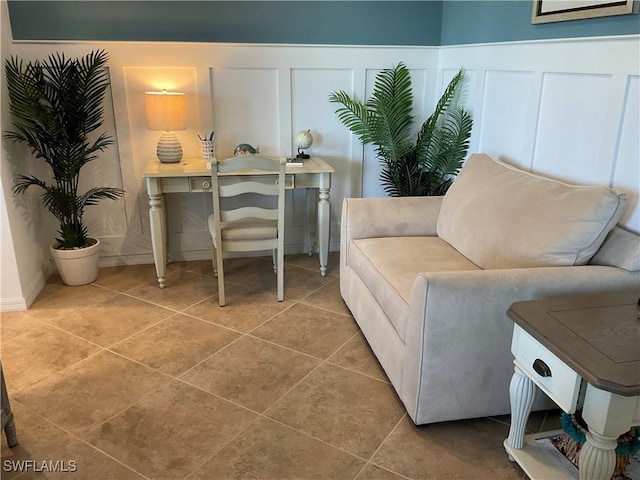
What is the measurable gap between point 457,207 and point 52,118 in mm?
2343

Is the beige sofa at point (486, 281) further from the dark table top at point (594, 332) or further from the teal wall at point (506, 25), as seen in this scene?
the teal wall at point (506, 25)

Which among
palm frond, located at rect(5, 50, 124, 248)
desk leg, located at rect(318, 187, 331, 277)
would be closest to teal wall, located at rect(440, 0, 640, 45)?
desk leg, located at rect(318, 187, 331, 277)

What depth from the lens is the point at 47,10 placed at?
10.2ft

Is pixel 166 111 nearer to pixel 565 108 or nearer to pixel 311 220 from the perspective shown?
pixel 311 220

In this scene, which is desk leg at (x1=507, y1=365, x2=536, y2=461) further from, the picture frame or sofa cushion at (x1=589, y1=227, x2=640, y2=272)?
the picture frame

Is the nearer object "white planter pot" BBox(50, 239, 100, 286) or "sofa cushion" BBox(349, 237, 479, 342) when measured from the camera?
"sofa cushion" BBox(349, 237, 479, 342)

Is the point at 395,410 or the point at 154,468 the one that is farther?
the point at 395,410

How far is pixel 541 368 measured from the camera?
1.56 metres

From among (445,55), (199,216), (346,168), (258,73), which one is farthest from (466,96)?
(199,216)

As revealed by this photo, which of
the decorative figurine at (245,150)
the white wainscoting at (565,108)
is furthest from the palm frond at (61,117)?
the white wainscoting at (565,108)

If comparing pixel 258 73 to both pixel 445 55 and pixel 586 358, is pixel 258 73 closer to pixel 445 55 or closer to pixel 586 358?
pixel 445 55

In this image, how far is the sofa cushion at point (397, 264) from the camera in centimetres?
214

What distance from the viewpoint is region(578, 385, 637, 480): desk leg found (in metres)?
1.35

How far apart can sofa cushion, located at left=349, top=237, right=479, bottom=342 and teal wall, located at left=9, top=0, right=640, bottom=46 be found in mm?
1274
